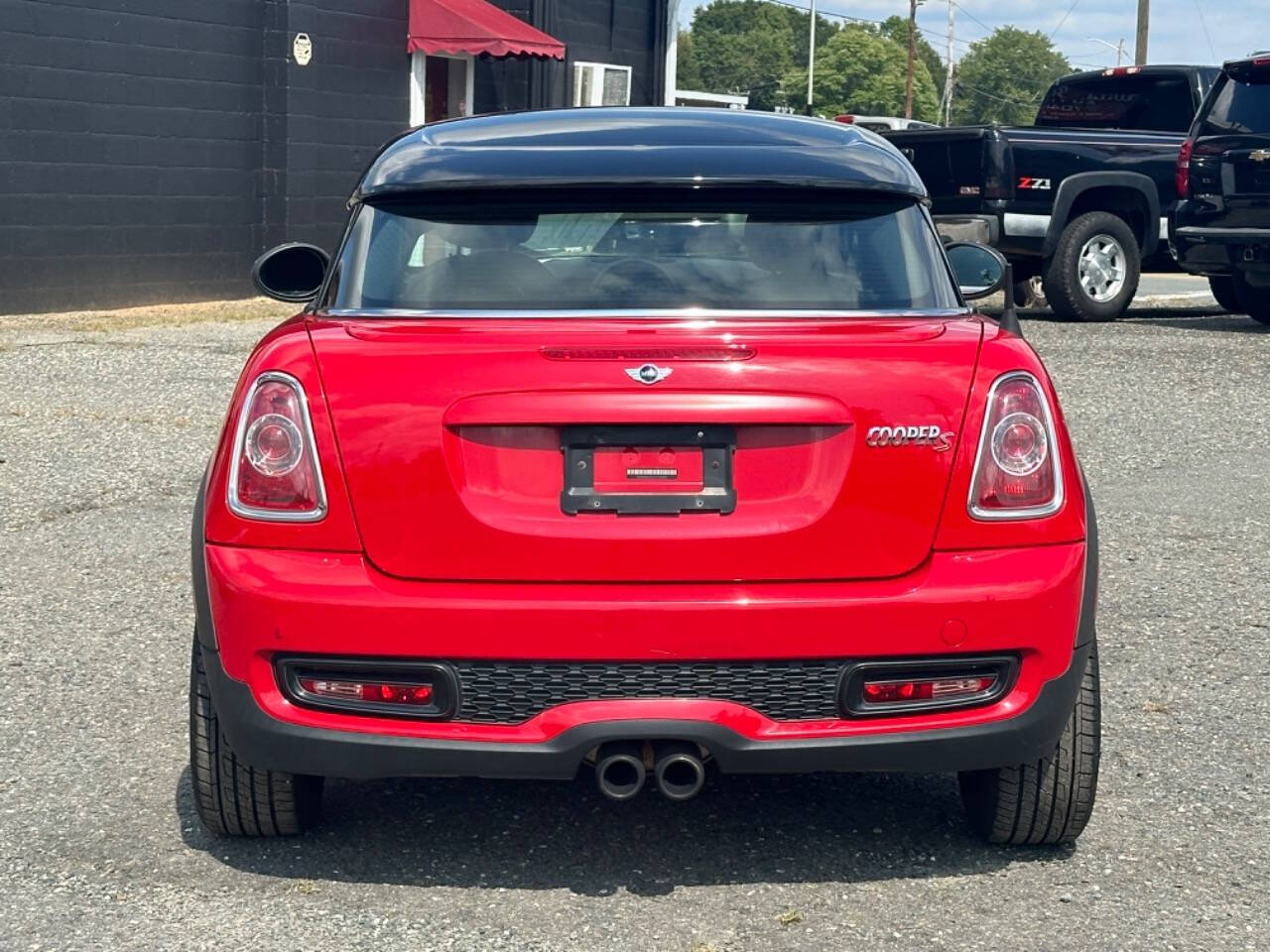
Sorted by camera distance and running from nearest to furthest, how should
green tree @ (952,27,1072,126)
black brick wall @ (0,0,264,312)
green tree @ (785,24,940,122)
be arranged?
black brick wall @ (0,0,264,312), green tree @ (785,24,940,122), green tree @ (952,27,1072,126)

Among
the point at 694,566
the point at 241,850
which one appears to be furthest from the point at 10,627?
the point at 694,566

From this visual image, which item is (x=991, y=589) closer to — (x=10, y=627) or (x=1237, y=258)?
(x=10, y=627)

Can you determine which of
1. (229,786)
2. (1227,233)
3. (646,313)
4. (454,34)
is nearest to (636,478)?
(646,313)

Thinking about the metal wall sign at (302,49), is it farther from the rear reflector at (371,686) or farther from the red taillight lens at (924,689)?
the red taillight lens at (924,689)

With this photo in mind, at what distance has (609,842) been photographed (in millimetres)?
4098

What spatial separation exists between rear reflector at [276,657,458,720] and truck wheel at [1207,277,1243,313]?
14.5 meters

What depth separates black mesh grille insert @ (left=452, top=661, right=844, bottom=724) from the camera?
3553 mm

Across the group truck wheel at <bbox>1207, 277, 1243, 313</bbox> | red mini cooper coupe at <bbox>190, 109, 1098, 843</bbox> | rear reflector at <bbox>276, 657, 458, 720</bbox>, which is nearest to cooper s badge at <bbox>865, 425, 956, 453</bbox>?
red mini cooper coupe at <bbox>190, 109, 1098, 843</bbox>

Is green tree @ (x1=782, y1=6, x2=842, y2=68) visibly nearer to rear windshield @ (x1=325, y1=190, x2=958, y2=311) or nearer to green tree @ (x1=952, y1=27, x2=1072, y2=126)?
green tree @ (x1=952, y1=27, x2=1072, y2=126)

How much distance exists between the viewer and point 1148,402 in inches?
456

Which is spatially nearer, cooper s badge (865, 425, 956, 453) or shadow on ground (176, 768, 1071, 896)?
cooper s badge (865, 425, 956, 453)

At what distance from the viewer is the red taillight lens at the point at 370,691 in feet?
11.9

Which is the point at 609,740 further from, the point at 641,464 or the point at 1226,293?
the point at 1226,293

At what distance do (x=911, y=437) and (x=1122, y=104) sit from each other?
14.7 metres
